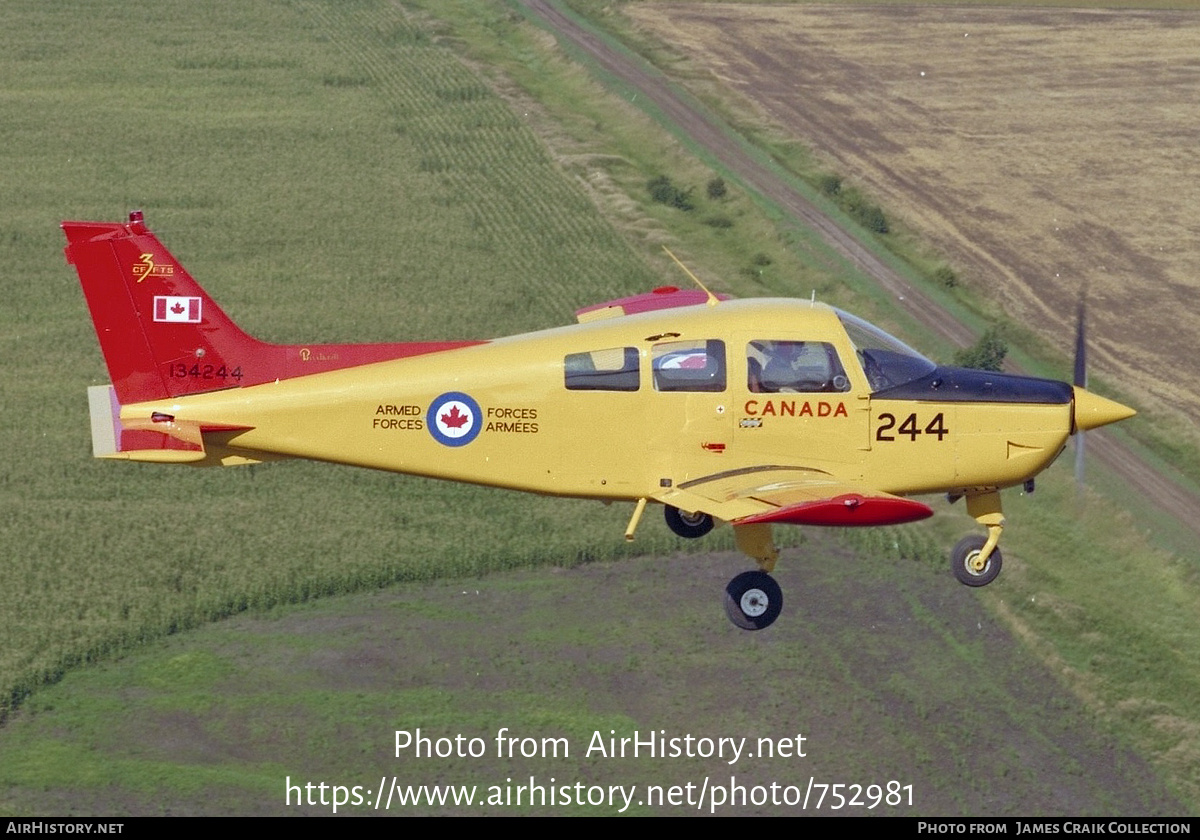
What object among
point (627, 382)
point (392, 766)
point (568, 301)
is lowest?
point (392, 766)

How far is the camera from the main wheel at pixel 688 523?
26.7 m

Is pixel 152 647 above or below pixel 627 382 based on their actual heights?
below

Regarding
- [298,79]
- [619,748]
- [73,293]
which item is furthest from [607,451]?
[298,79]

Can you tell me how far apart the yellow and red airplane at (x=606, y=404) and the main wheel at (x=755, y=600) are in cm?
3

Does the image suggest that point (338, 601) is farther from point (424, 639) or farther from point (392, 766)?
point (392, 766)

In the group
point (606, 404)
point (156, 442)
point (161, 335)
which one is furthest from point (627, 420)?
point (161, 335)

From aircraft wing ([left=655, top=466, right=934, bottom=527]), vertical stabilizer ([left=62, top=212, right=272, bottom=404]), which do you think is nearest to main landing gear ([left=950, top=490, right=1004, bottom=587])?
aircraft wing ([left=655, top=466, right=934, bottom=527])

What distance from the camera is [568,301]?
49.8 metres

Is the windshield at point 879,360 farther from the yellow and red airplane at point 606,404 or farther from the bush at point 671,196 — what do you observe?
the bush at point 671,196

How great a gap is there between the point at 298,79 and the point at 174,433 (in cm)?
5031

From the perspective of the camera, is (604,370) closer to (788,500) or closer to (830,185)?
(788,500)

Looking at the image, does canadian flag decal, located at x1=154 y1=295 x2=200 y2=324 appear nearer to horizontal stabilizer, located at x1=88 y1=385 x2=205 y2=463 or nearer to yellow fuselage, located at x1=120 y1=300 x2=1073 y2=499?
yellow fuselage, located at x1=120 y1=300 x2=1073 y2=499

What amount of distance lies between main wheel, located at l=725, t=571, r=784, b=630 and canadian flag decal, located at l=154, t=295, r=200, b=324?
8.12 m

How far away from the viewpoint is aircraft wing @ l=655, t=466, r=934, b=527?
21156 mm
